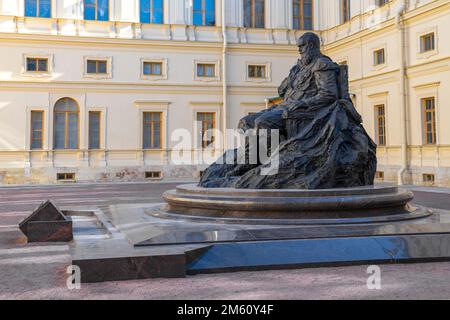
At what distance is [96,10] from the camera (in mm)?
22812

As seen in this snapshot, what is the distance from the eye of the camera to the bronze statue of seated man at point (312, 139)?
7145mm

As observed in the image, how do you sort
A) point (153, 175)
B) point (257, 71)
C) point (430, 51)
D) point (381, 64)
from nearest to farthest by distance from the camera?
point (430, 51)
point (381, 64)
point (153, 175)
point (257, 71)

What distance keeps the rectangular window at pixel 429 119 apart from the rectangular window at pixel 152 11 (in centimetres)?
1213

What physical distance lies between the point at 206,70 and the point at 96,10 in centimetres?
554

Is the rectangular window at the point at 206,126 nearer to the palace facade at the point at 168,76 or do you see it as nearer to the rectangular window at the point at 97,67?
the palace facade at the point at 168,76

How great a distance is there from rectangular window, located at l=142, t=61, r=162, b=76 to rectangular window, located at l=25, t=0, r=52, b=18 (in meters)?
4.55

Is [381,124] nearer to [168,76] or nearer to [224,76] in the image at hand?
[224,76]

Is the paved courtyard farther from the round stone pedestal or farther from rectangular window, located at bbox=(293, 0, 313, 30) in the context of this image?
rectangular window, located at bbox=(293, 0, 313, 30)

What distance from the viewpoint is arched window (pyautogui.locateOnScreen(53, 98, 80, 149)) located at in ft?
73.0

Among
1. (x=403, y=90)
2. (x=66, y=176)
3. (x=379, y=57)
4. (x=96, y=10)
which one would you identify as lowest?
(x=66, y=176)

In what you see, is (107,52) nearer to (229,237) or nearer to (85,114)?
(85,114)

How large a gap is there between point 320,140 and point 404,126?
13.2 m

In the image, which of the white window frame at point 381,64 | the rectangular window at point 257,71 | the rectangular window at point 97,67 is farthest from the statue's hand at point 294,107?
the rectangular window at point 257,71

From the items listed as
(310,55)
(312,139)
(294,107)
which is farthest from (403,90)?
(312,139)
